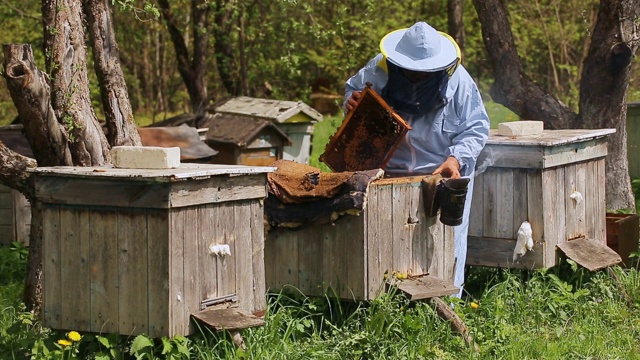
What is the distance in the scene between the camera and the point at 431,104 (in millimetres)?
5586

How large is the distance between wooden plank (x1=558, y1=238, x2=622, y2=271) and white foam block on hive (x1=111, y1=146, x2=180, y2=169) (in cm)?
276

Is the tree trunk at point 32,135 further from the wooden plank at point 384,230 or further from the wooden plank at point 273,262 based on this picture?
the wooden plank at point 384,230

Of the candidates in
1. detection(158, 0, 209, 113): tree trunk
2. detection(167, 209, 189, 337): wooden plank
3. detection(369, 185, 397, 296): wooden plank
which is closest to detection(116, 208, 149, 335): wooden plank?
detection(167, 209, 189, 337): wooden plank

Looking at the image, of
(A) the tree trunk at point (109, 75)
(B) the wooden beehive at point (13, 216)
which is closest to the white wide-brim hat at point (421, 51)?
(A) the tree trunk at point (109, 75)

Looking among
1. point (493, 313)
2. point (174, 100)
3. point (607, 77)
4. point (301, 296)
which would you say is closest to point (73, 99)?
point (301, 296)

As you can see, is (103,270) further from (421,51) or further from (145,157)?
(421,51)

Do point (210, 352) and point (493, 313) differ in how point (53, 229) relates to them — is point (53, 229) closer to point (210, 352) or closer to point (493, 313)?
point (210, 352)

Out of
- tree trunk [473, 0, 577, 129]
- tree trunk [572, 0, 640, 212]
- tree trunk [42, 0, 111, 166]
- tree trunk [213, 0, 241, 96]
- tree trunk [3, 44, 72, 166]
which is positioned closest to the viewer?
tree trunk [3, 44, 72, 166]

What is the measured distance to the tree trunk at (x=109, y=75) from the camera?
5891 mm

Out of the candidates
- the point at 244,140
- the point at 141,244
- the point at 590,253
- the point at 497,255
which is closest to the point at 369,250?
the point at 141,244

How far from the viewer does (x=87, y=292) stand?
14.1 feet

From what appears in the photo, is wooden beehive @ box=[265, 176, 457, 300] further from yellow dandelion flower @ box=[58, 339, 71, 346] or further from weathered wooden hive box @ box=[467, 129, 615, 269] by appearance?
yellow dandelion flower @ box=[58, 339, 71, 346]

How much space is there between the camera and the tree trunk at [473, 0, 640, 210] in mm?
8117

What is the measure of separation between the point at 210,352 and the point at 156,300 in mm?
365
